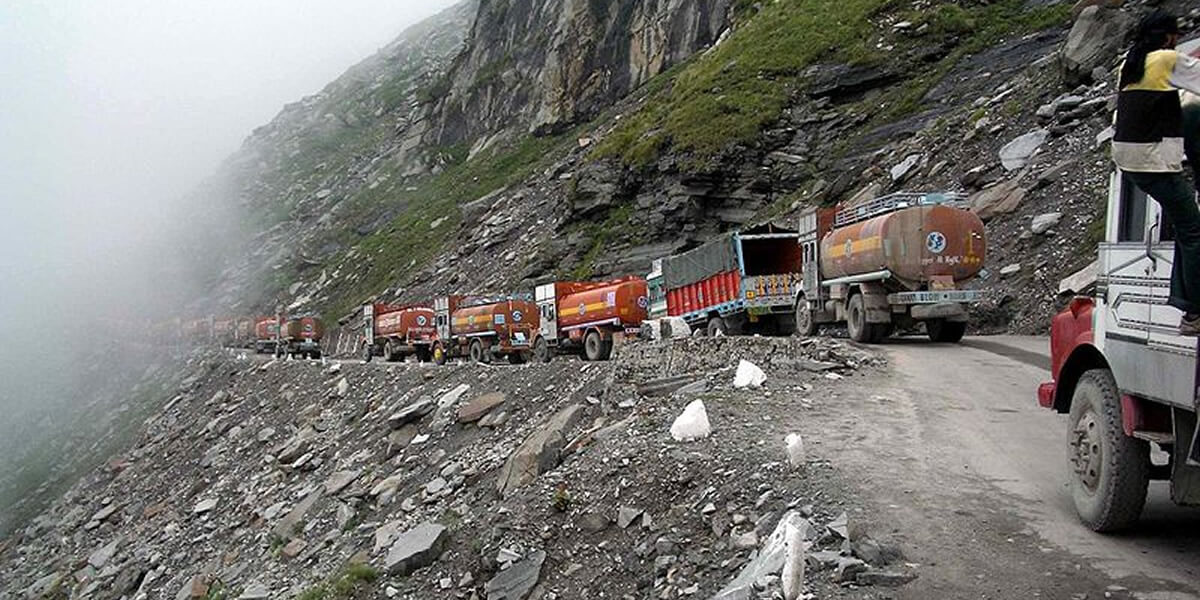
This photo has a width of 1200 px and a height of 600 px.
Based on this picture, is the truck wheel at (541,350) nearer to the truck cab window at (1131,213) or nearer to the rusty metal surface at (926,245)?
the rusty metal surface at (926,245)

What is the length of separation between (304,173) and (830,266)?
104 m

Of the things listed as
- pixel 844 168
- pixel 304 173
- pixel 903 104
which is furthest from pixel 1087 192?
pixel 304 173

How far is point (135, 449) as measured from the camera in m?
35.0

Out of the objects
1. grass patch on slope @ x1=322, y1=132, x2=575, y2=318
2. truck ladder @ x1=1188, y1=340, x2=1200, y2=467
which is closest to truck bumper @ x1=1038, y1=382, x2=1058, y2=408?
truck ladder @ x1=1188, y1=340, x2=1200, y2=467

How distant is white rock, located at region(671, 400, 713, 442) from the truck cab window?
468cm

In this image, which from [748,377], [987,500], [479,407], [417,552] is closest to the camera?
[987,500]

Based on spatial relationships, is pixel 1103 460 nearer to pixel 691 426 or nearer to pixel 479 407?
→ pixel 691 426

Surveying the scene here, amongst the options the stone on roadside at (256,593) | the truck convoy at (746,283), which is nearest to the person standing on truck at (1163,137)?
the stone on roadside at (256,593)

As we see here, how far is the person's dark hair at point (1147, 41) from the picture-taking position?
437 cm

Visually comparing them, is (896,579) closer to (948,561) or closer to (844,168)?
(948,561)

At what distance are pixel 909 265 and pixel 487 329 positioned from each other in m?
18.1

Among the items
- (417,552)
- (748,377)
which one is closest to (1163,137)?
(748,377)

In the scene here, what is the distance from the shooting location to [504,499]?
1056cm

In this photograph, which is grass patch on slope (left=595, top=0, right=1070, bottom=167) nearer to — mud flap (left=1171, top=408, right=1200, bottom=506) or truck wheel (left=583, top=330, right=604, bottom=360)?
truck wheel (left=583, top=330, right=604, bottom=360)
